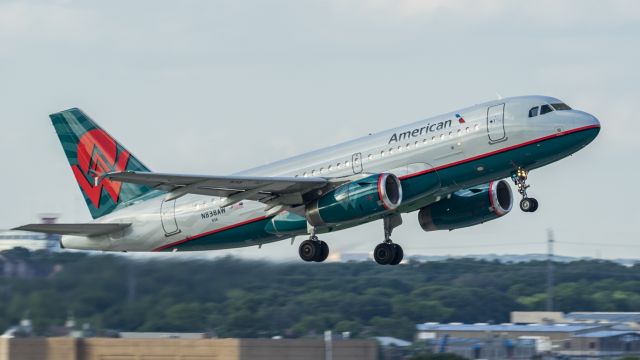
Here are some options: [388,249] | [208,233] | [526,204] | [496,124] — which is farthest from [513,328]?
[496,124]

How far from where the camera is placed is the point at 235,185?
4156 centimetres

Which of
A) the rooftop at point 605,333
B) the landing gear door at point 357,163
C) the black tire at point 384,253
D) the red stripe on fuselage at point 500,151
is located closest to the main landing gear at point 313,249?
the black tire at point 384,253

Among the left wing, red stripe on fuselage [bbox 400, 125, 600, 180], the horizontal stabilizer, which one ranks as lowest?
the horizontal stabilizer

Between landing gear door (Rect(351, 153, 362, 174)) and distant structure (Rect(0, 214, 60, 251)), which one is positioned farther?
distant structure (Rect(0, 214, 60, 251))

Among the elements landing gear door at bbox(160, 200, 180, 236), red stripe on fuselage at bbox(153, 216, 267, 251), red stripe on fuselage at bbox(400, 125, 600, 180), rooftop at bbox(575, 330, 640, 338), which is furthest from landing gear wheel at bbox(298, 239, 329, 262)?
rooftop at bbox(575, 330, 640, 338)

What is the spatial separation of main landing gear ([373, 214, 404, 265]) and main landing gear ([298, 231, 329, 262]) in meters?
2.25

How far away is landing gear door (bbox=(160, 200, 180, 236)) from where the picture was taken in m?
45.8

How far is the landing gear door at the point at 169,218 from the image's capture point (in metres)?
45.8

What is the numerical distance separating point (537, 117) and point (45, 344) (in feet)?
86.6

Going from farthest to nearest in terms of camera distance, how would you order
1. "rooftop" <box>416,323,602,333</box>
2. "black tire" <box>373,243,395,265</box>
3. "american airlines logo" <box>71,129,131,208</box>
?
"rooftop" <box>416,323,602,333</box>, "american airlines logo" <box>71,129,131,208</box>, "black tire" <box>373,243,395,265</box>

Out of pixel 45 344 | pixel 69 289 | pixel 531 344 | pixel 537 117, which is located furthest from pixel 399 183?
pixel 531 344

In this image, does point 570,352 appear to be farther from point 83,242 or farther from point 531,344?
point 83,242

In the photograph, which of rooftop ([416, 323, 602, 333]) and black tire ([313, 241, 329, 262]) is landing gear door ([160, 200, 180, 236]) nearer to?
black tire ([313, 241, 329, 262])

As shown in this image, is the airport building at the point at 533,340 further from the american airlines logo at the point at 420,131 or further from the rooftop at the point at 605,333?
the american airlines logo at the point at 420,131
